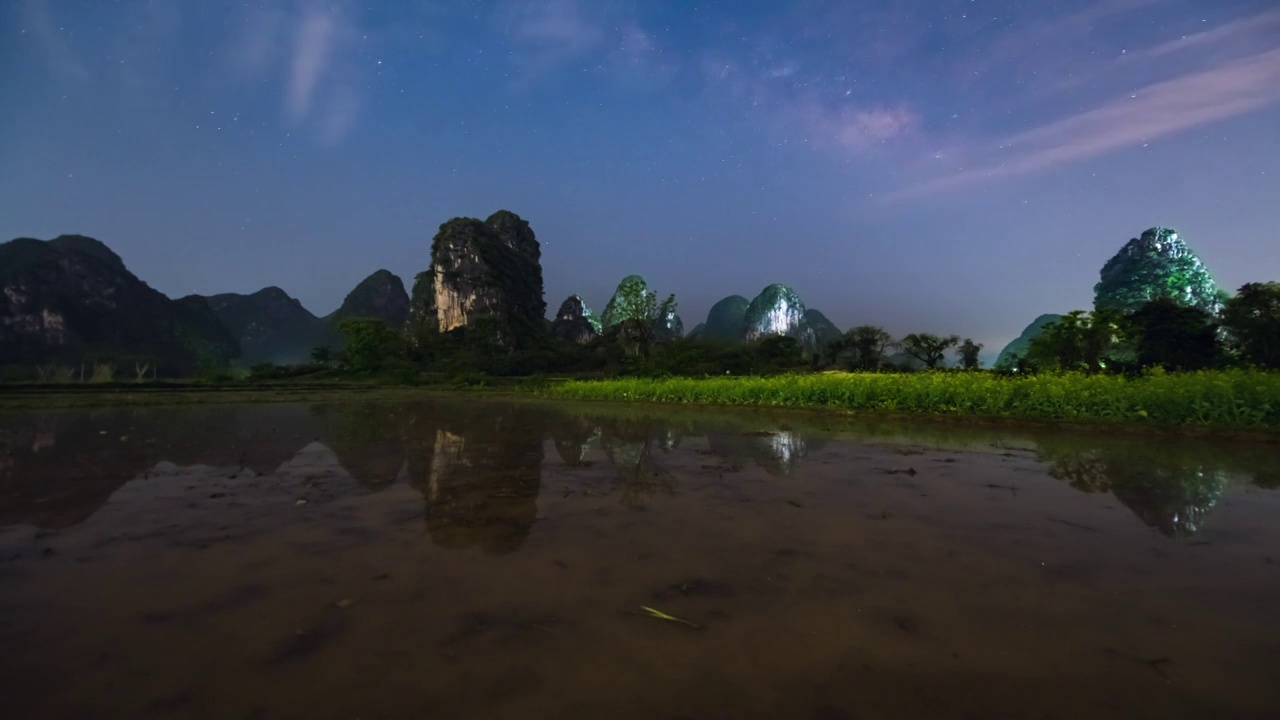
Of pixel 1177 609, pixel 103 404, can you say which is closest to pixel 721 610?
pixel 1177 609

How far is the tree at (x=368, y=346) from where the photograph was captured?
50656 mm

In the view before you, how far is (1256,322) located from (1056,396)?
15.8 metres

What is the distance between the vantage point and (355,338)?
174 ft

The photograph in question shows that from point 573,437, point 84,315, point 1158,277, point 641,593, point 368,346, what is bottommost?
point 573,437

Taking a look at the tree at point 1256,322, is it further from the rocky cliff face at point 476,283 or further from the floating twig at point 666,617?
the rocky cliff face at point 476,283

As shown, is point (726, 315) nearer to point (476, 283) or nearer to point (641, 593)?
point (476, 283)

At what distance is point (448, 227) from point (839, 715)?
326 feet

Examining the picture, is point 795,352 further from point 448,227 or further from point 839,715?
point 448,227

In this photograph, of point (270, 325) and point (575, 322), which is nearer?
point (575, 322)

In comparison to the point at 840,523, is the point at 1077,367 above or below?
above

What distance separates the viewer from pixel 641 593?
2783 millimetres

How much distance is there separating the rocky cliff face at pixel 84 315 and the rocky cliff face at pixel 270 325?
4165 centimetres

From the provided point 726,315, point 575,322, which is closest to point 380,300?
point 575,322

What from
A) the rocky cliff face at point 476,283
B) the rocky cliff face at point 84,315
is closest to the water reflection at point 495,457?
the rocky cliff face at point 476,283
